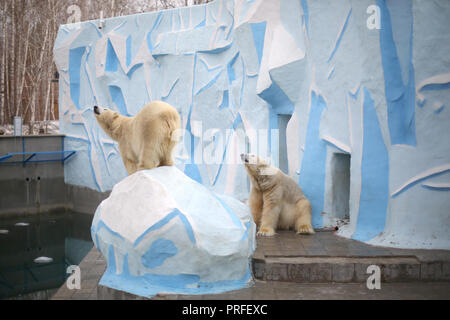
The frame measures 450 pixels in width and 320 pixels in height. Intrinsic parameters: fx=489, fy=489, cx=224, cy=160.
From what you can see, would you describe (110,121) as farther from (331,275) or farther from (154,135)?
(331,275)

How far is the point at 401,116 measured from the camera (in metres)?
6.67

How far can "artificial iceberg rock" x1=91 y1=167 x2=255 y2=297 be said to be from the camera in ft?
15.9

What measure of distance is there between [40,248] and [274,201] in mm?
7898

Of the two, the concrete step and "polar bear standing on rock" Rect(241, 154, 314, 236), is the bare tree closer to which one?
"polar bear standing on rock" Rect(241, 154, 314, 236)

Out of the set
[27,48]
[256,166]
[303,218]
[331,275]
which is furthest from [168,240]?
[27,48]

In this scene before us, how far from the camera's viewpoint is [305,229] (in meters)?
7.38

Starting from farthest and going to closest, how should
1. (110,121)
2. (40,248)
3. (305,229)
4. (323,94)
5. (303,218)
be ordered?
1. (40,248)
2. (323,94)
3. (303,218)
4. (305,229)
5. (110,121)

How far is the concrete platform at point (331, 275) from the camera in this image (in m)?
5.14

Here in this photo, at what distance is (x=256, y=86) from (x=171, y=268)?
5593mm

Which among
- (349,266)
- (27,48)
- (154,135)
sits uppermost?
(27,48)

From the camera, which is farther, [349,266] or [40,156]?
[40,156]

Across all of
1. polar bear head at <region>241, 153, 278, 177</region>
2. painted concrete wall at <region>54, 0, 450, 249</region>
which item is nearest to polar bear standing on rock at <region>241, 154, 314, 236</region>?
polar bear head at <region>241, 153, 278, 177</region>

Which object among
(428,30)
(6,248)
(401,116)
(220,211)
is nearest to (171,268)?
(220,211)
